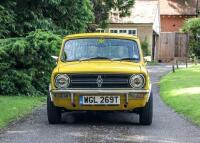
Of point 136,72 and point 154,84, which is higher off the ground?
point 136,72

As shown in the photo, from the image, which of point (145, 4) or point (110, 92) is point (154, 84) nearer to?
point (110, 92)

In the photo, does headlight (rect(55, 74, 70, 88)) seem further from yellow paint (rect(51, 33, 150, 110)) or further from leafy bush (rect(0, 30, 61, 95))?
leafy bush (rect(0, 30, 61, 95))

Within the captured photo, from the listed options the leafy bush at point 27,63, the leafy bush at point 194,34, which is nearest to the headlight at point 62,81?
the leafy bush at point 27,63

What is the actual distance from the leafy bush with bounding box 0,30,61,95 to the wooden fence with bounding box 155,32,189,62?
35.5 meters

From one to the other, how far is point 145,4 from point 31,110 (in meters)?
43.3

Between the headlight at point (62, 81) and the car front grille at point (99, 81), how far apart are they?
0.27ft

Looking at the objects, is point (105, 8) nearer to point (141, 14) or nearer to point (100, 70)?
point (141, 14)

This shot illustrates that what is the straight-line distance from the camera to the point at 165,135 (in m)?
11.6

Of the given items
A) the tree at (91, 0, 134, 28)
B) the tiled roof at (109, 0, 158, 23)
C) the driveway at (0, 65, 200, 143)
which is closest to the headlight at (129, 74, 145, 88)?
the driveway at (0, 65, 200, 143)

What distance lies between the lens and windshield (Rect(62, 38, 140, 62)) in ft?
45.9

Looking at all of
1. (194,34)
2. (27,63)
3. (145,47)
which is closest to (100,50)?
(27,63)

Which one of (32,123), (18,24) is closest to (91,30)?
(18,24)

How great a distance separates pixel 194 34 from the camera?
53.8 meters

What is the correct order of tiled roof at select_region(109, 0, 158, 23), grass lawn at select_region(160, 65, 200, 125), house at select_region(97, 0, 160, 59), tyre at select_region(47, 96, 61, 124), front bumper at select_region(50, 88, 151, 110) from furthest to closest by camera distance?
1. tiled roof at select_region(109, 0, 158, 23)
2. house at select_region(97, 0, 160, 59)
3. grass lawn at select_region(160, 65, 200, 125)
4. tyre at select_region(47, 96, 61, 124)
5. front bumper at select_region(50, 88, 151, 110)
